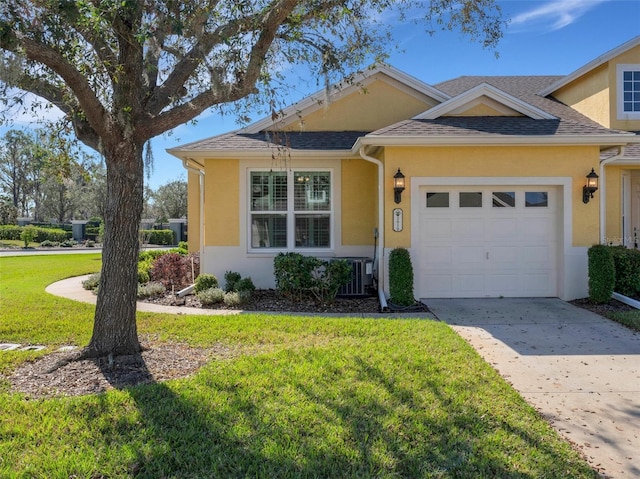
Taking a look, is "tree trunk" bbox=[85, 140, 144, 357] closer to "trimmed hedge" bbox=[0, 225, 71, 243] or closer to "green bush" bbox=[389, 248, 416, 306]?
"green bush" bbox=[389, 248, 416, 306]

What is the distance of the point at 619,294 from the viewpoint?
336 inches

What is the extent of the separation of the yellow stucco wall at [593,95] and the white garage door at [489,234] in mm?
4085

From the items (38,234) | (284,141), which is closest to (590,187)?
(284,141)

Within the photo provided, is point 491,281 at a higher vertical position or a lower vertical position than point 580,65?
lower

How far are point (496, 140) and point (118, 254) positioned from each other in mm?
7081

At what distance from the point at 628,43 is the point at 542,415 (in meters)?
10.9

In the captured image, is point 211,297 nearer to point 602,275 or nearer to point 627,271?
point 602,275

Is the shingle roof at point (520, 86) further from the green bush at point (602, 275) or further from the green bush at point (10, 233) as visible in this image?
the green bush at point (10, 233)

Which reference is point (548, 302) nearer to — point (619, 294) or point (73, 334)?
point (619, 294)

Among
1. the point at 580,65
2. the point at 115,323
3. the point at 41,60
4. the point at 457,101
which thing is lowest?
the point at 115,323

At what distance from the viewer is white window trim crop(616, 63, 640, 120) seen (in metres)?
10.9

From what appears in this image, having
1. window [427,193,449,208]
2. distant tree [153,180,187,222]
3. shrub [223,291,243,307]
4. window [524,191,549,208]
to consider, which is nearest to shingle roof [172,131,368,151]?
window [427,193,449,208]

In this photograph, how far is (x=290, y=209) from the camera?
10.1m

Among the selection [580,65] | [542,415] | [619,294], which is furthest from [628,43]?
[542,415]
